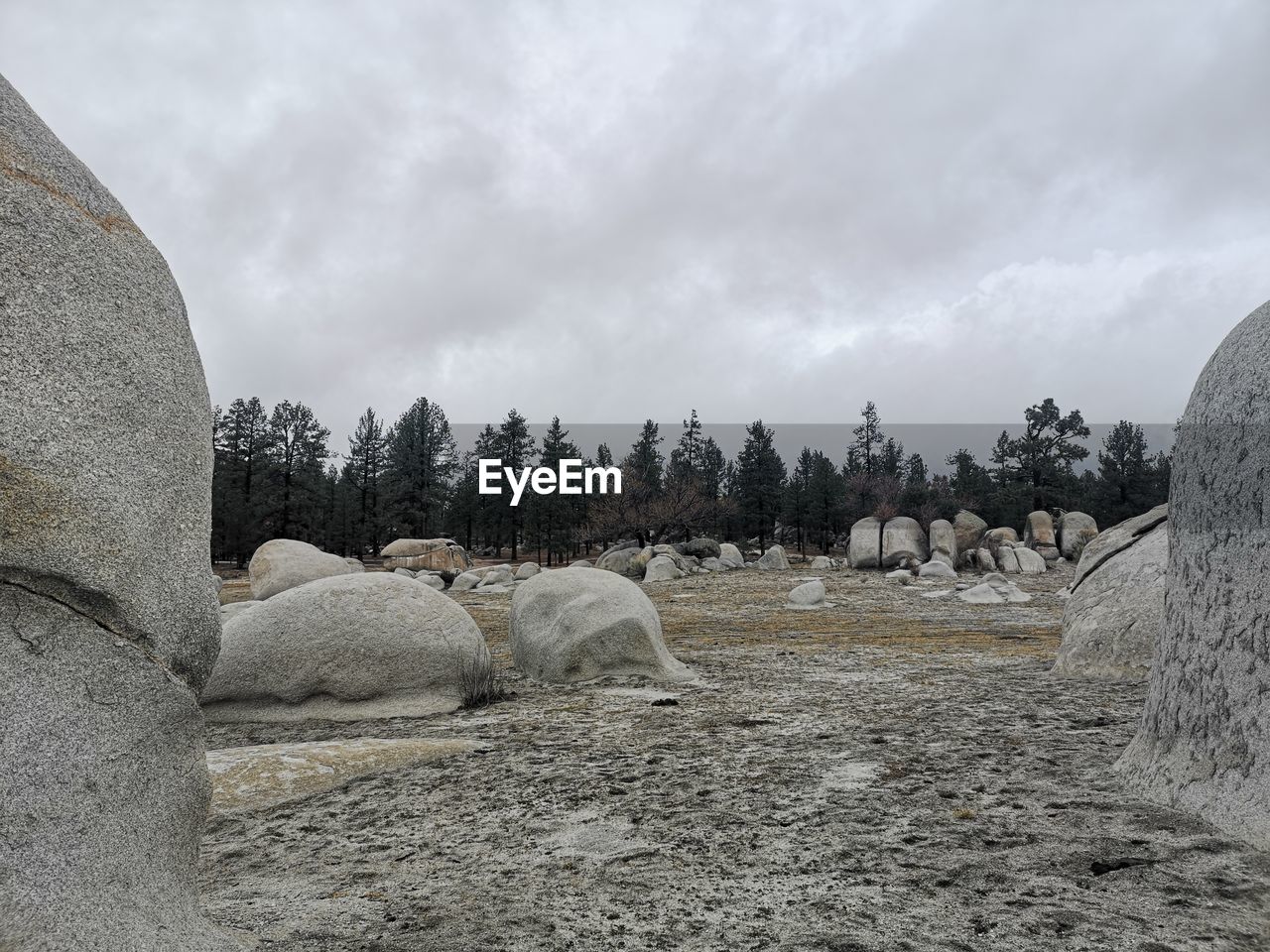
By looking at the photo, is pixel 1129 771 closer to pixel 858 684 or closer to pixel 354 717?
pixel 858 684

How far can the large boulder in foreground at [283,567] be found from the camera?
17.5 metres

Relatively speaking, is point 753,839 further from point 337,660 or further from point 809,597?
point 809,597

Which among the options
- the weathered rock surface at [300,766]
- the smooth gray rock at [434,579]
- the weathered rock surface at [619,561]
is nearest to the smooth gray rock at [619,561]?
the weathered rock surface at [619,561]

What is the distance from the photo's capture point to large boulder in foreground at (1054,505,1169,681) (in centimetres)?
669

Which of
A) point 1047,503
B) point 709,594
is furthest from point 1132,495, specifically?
point 709,594

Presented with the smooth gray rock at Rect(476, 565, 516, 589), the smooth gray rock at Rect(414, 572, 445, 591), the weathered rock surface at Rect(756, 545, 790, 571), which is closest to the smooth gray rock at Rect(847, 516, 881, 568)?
the weathered rock surface at Rect(756, 545, 790, 571)

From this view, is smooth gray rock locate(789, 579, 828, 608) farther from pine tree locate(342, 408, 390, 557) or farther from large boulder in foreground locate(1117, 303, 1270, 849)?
pine tree locate(342, 408, 390, 557)

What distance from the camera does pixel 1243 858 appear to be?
288 cm

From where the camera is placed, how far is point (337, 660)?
22.1 feet

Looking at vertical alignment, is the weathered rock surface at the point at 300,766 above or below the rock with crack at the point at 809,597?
above

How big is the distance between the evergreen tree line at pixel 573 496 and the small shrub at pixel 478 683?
30.6 m

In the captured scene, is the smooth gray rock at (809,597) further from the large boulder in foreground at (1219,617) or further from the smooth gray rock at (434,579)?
the large boulder in foreground at (1219,617)

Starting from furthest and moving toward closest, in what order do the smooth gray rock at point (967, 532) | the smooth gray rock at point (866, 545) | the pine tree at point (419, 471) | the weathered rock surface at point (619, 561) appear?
1. the pine tree at point (419, 471)
2. the smooth gray rock at point (967, 532)
3. the smooth gray rock at point (866, 545)
4. the weathered rock surface at point (619, 561)

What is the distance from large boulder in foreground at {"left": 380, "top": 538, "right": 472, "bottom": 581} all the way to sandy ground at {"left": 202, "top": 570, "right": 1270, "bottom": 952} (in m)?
26.0
